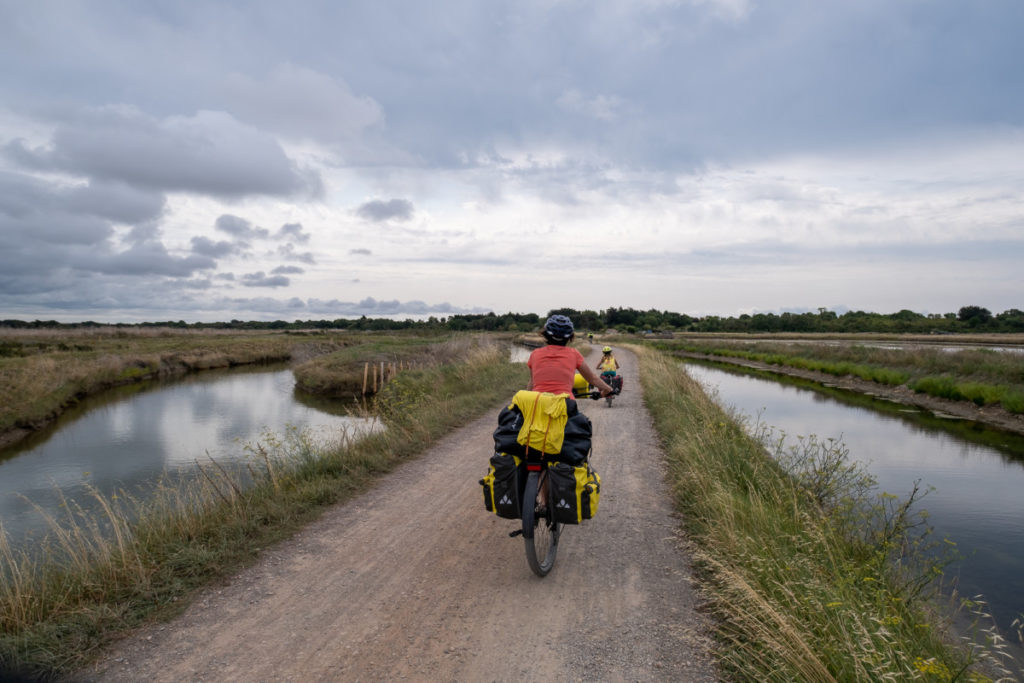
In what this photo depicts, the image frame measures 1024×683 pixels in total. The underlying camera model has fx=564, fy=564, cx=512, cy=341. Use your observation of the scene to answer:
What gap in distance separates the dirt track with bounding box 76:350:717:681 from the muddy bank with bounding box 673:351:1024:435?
17.1 m

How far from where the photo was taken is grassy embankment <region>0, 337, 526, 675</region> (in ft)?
11.4

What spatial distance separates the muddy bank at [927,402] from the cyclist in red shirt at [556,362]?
17.7 m

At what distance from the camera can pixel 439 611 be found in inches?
153

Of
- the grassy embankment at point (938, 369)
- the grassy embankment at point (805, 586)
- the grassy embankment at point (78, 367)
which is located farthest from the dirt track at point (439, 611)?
the grassy embankment at point (938, 369)

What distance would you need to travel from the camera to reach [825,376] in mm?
31719

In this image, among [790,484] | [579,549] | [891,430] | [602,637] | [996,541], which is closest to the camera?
[602,637]

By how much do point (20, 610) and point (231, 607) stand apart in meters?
1.24

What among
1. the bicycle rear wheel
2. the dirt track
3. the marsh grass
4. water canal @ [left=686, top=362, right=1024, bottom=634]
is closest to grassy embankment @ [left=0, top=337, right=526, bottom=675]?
the dirt track

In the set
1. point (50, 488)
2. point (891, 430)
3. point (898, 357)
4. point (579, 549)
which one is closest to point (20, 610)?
point (579, 549)

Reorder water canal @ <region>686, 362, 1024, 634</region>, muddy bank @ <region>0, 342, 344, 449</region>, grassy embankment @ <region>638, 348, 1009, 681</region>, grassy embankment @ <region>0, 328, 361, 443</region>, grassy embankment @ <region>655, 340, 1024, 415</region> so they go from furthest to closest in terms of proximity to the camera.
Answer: grassy embankment @ <region>0, 328, 361, 443</region> → grassy embankment @ <region>655, 340, 1024, 415</region> → muddy bank @ <region>0, 342, 344, 449</region> → water canal @ <region>686, 362, 1024, 634</region> → grassy embankment @ <region>638, 348, 1009, 681</region>

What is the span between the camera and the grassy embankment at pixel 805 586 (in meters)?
2.95

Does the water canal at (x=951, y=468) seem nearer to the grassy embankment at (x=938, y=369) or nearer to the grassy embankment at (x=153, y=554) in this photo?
the grassy embankment at (x=938, y=369)

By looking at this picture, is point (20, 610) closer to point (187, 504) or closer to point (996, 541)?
point (187, 504)

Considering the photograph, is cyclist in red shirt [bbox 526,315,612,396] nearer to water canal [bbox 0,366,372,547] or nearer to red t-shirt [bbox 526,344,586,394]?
red t-shirt [bbox 526,344,586,394]
